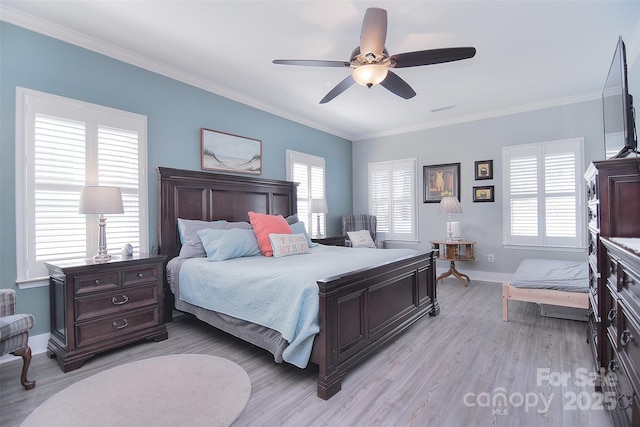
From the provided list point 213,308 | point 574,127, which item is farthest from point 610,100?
point 213,308

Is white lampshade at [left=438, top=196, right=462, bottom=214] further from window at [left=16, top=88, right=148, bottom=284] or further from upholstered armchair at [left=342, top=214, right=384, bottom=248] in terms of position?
window at [left=16, top=88, right=148, bottom=284]

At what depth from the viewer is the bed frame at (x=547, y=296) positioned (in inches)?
116

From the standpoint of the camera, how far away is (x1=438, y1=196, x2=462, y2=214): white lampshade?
5.06 m

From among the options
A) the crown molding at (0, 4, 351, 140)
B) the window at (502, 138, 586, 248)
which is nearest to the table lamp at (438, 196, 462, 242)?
the window at (502, 138, 586, 248)

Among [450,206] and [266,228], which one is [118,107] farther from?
[450,206]

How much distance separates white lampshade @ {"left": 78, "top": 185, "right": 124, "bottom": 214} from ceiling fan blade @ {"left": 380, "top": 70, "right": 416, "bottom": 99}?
2.53 metres

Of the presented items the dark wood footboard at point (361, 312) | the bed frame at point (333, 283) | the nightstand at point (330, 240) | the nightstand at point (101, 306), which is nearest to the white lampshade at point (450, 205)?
the nightstand at point (330, 240)

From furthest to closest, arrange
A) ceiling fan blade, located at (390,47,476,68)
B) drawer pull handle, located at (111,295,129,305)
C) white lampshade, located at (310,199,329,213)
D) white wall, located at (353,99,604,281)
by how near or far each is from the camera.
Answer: white lampshade, located at (310,199,329,213) → white wall, located at (353,99,604,281) → drawer pull handle, located at (111,295,129,305) → ceiling fan blade, located at (390,47,476,68)

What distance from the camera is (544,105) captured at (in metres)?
4.73

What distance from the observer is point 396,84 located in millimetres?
2830

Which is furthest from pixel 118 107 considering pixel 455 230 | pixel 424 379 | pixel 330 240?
pixel 455 230

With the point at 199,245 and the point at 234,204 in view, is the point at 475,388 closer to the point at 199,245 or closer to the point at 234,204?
the point at 199,245

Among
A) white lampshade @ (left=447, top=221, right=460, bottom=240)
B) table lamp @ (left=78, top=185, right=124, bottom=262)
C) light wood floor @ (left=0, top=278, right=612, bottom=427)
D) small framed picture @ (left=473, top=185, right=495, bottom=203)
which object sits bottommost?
light wood floor @ (left=0, top=278, right=612, bottom=427)

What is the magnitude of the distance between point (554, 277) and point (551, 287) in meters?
0.23
